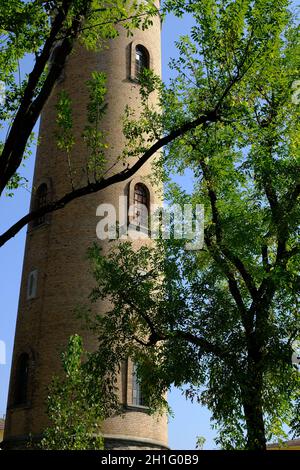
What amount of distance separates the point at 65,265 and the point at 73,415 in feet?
20.7

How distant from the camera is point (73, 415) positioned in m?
12.7

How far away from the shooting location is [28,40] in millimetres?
9383

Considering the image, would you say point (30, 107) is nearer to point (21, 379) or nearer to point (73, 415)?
point (73, 415)

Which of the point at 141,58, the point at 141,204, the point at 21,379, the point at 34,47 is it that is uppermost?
the point at 141,58

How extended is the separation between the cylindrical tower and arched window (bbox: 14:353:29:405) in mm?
16

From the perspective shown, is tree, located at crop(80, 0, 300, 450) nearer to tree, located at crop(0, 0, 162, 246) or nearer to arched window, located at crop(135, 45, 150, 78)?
tree, located at crop(0, 0, 162, 246)

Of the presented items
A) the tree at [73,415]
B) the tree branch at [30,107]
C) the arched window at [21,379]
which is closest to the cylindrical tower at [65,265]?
the arched window at [21,379]

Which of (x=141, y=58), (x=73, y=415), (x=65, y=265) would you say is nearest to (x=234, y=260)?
(x=73, y=415)

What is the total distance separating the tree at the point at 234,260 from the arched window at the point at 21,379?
7003 millimetres

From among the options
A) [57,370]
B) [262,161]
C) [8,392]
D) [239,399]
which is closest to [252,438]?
[239,399]

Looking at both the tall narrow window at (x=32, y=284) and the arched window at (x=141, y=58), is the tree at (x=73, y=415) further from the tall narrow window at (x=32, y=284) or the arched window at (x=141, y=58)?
the arched window at (x=141, y=58)

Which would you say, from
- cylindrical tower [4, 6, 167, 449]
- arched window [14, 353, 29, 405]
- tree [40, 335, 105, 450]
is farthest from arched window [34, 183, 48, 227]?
tree [40, 335, 105, 450]

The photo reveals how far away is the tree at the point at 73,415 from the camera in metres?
12.1

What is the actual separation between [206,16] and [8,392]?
13.3 m
